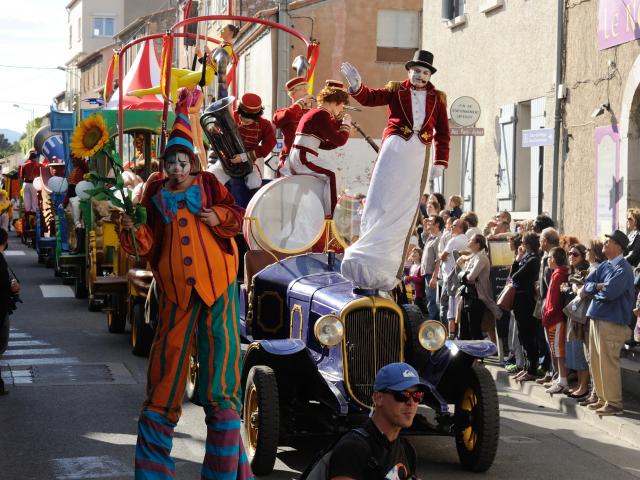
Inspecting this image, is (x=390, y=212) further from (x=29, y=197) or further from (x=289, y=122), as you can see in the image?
(x=29, y=197)

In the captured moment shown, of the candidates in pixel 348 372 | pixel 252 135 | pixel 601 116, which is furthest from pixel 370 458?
pixel 601 116

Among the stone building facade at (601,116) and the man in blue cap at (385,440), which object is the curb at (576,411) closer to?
the stone building facade at (601,116)

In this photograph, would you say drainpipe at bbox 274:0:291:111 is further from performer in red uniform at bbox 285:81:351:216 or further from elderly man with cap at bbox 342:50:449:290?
elderly man with cap at bbox 342:50:449:290

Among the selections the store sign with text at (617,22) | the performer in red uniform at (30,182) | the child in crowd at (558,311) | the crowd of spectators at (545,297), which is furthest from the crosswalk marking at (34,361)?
the performer in red uniform at (30,182)

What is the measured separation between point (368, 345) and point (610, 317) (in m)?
2.71

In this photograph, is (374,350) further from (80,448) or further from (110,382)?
(110,382)

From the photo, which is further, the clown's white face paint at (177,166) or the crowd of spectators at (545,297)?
the crowd of spectators at (545,297)

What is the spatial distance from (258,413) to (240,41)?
34.2 metres

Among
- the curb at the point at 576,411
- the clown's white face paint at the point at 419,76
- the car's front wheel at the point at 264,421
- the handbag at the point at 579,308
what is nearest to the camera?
the car's front wheel at the point at 264,421

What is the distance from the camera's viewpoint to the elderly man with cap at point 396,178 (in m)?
8.85

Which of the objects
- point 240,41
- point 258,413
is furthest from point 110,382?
point 240,41

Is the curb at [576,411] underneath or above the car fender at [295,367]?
underneath

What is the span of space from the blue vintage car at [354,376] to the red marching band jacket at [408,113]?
3.97ft

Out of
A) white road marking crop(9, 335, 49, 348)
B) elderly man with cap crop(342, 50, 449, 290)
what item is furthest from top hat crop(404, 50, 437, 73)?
white road marking crop(9, 335, 49, 348)
